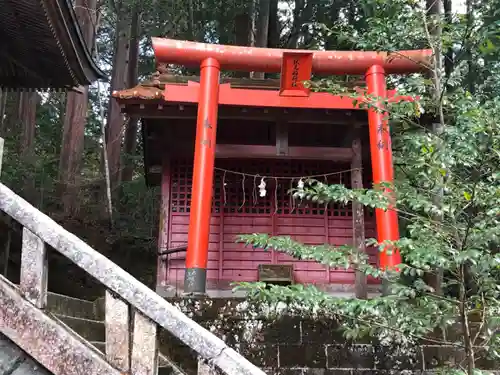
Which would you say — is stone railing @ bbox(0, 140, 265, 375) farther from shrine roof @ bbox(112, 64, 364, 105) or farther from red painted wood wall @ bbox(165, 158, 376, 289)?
red painted wood wall @ bbox(165, 158, 376, 289)

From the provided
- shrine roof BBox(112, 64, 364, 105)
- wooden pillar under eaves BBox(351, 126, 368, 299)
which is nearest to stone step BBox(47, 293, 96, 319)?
shrine roof BBox(112, 64, 364, 105)

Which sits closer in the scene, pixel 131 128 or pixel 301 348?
pixel 301 348

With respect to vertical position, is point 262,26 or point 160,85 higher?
point 262,26

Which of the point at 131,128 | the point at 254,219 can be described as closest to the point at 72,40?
the point at 254,219

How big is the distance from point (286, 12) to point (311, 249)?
12.1m

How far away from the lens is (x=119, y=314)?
2.72 meters

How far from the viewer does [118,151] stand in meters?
15.6

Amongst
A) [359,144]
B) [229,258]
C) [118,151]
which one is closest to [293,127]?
[359,144]

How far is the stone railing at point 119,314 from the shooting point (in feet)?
8.55

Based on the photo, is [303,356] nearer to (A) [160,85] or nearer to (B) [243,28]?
(A) [160,85]

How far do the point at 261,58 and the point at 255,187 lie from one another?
6.70 ft

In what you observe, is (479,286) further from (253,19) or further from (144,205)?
(144,205)

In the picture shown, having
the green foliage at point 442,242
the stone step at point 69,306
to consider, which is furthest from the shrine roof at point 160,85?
the green foliage at point 442,242

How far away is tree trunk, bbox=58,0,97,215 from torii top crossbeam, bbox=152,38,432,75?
21.8ft
